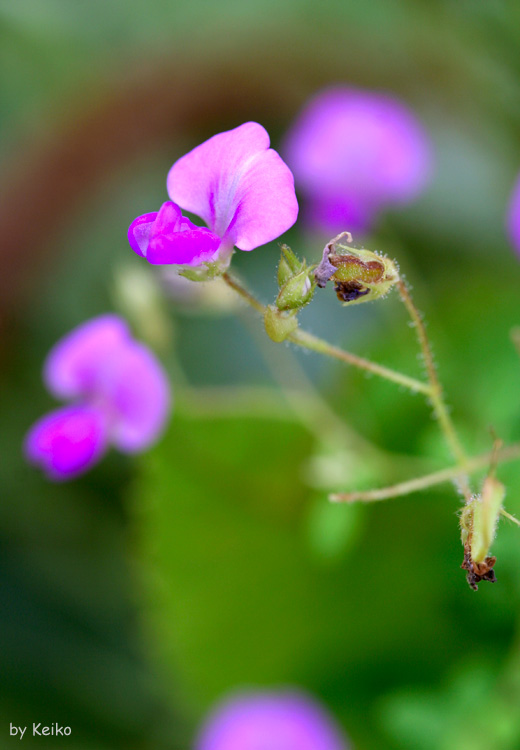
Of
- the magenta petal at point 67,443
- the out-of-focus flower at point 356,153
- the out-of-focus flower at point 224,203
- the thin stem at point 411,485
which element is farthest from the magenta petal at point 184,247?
the out-of-focus flower at point 356,153

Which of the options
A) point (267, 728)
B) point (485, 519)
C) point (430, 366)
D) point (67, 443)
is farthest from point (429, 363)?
point (267, 728)

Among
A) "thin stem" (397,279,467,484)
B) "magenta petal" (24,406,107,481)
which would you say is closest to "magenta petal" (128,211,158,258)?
"thin stem" (397,279,467,484)

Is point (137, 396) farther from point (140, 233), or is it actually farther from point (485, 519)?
point (485, 519)

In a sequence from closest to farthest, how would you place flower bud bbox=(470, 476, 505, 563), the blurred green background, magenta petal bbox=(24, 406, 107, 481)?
flower bud bbox=(470, 476, 505, 563) < magenta petal bbox=(24, 406, 107, 481) < the blurred green background

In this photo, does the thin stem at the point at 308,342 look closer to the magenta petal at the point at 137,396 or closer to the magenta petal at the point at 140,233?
the magenta petal at the point at 140,233

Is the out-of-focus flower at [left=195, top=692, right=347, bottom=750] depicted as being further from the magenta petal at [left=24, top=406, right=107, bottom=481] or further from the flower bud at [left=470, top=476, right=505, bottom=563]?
the flower bud at [left=470, top=476, right=505, bottom=563]

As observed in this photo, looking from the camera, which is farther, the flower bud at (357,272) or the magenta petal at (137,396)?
the magenta petal at (137,396)
